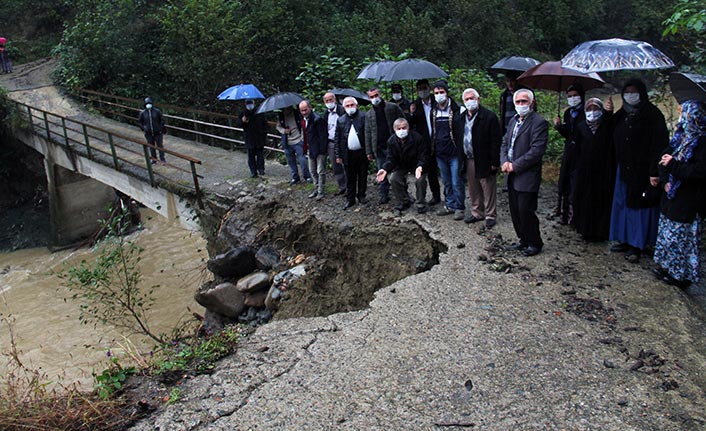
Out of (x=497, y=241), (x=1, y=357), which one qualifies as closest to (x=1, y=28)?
(x=1, y=357)

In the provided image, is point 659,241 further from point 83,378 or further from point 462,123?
point 83,378

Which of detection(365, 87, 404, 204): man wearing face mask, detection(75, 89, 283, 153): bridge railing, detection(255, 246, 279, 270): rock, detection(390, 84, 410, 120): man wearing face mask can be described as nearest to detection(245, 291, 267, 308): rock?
detection(255, 246, 279, 270): rock

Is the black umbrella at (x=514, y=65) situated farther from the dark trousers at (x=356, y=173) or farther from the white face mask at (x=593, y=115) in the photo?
the dark trousers at (x=356, y=173)

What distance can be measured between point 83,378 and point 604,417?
7411 millimetres

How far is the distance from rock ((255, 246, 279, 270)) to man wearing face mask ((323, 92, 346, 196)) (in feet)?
4.74

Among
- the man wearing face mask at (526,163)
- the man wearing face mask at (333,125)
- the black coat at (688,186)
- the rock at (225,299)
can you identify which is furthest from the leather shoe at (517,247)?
the rock at (225,299)

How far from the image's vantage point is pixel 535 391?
3.94m

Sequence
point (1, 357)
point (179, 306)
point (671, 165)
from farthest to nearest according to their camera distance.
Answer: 1. point (179, 306)
2. point (1, 357)
3. point (671, 165)

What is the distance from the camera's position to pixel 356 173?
809cm

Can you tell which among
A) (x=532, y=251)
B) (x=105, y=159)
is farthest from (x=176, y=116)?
(x=532, y=251)

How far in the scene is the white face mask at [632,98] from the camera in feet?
18.4

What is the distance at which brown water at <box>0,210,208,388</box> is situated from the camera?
8.91 meters

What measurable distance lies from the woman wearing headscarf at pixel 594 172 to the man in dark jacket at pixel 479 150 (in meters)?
0.95

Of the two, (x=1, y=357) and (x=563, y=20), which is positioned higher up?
A: (x=563, y=20)
